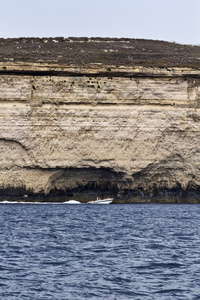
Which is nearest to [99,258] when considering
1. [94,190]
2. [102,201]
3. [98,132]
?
[102,201]

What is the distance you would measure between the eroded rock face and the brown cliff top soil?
226 centimetres

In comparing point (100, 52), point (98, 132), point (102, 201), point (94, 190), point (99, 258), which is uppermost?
point (100, 52)

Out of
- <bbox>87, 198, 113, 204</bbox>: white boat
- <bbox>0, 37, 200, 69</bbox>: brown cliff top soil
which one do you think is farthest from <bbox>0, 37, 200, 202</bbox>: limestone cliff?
<bbox>0, 37, 200, 69</bbox>: brown cliff top soil

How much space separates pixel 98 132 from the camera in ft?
151

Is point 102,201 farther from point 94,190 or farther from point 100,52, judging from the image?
point 100,52

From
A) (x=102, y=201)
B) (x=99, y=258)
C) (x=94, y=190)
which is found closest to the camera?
(x=99, y=258)

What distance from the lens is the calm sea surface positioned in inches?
624

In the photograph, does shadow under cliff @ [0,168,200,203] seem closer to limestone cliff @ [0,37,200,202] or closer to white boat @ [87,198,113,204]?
A: limestone cliff @ [0,37,200,202]

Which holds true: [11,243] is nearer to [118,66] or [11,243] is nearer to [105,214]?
[105,214]

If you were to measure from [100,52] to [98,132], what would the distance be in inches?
439

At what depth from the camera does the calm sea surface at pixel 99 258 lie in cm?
1586

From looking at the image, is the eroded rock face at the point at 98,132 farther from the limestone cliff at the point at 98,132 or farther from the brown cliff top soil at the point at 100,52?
the brown cliff top soil at the point at 100,52

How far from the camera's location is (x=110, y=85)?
1847 inches

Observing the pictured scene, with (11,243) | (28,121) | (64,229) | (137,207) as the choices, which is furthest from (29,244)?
(28,121)
